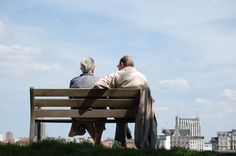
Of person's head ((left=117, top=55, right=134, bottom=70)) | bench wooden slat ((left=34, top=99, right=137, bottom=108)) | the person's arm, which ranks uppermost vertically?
person's head ((left=117, top=55, right=134, bottom=70))

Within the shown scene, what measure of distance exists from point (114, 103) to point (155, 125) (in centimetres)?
76

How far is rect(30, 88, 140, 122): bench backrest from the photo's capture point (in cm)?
781

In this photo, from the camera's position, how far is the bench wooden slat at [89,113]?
7816 mm

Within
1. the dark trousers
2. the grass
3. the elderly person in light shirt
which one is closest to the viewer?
the grass

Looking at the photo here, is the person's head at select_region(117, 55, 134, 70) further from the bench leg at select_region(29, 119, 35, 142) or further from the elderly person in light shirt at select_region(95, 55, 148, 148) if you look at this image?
the bench leg at select_region(29, 119, 35, 142)

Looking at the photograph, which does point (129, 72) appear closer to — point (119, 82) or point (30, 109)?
point (119, 82)

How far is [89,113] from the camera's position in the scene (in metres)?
7.89

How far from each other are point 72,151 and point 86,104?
185 centimetres

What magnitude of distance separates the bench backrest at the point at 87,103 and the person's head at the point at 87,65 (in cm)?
111

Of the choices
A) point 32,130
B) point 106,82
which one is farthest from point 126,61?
point 32,130

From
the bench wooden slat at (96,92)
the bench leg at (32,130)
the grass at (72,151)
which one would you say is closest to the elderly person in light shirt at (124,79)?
the bench wooden slat at (96,92)

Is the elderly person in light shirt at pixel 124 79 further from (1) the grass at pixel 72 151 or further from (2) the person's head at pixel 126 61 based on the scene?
(1) the grass at pixel 72 151

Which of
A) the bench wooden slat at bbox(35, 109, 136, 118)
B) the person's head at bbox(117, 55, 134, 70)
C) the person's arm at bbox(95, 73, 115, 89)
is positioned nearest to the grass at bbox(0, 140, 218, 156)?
the bench wooden slat at bbox(35, 109, 136, 118)

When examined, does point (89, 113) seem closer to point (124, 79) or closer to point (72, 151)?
point (124, 79)
